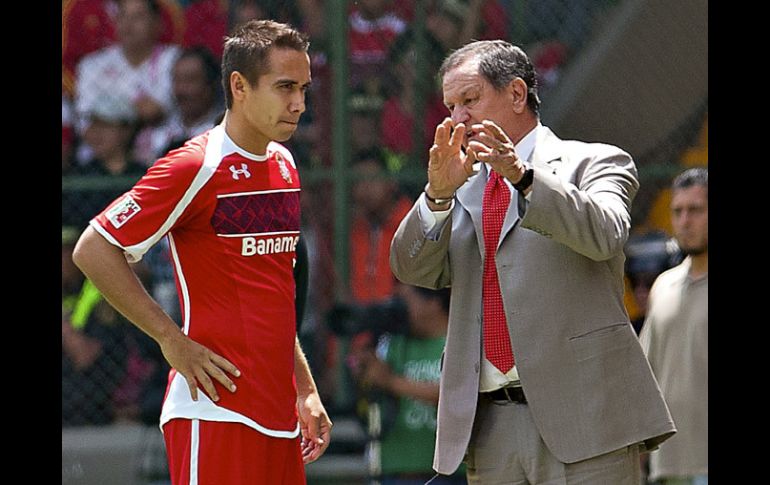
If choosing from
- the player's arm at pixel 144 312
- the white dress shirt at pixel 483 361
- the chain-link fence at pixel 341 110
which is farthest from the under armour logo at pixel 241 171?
the chain-link fence at pixel 341 110

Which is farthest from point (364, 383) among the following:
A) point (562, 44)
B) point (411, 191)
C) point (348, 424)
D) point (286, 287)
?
point (286, 287)

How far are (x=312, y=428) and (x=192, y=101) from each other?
145 inches

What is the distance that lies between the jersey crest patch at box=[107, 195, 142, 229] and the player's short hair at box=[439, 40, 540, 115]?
1006 mm

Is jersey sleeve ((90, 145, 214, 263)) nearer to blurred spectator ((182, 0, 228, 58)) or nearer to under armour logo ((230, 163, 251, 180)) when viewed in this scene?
under armour logo ((230, 163, 251, 180))

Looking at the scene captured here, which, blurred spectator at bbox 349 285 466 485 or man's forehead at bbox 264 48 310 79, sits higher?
man's forehead at bbox 264 48 310 79

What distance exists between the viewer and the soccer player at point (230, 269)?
4.07 metres

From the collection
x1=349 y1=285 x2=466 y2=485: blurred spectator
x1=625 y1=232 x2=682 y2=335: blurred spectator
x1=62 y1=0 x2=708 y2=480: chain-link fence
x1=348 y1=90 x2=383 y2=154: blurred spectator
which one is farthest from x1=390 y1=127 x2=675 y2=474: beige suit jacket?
x1=625 y1=232 x2=682 y2=335: blurred spectator

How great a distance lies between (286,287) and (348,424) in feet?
10.4

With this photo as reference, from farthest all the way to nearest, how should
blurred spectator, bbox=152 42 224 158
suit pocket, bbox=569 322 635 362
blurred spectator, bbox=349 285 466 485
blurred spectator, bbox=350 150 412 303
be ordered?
blurred spectator, bbox=152 42 224 158, blurred spectator, bbox=350 150 412 303, blurred spectator, bbox=349 285 466 485, suit pocket, bbox=569 322 635 362

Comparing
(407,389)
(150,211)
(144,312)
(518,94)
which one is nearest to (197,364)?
(144,312)

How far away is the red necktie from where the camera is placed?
416 cm

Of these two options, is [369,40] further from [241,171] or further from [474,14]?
[241,171]

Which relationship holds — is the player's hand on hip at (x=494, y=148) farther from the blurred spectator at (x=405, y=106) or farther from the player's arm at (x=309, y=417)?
the blurred spectator at (x=405, y=106)

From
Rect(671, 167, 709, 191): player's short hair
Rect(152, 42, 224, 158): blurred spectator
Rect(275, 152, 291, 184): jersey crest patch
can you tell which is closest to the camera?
Rect(275, 152, 291, 184): jersey crest patch
